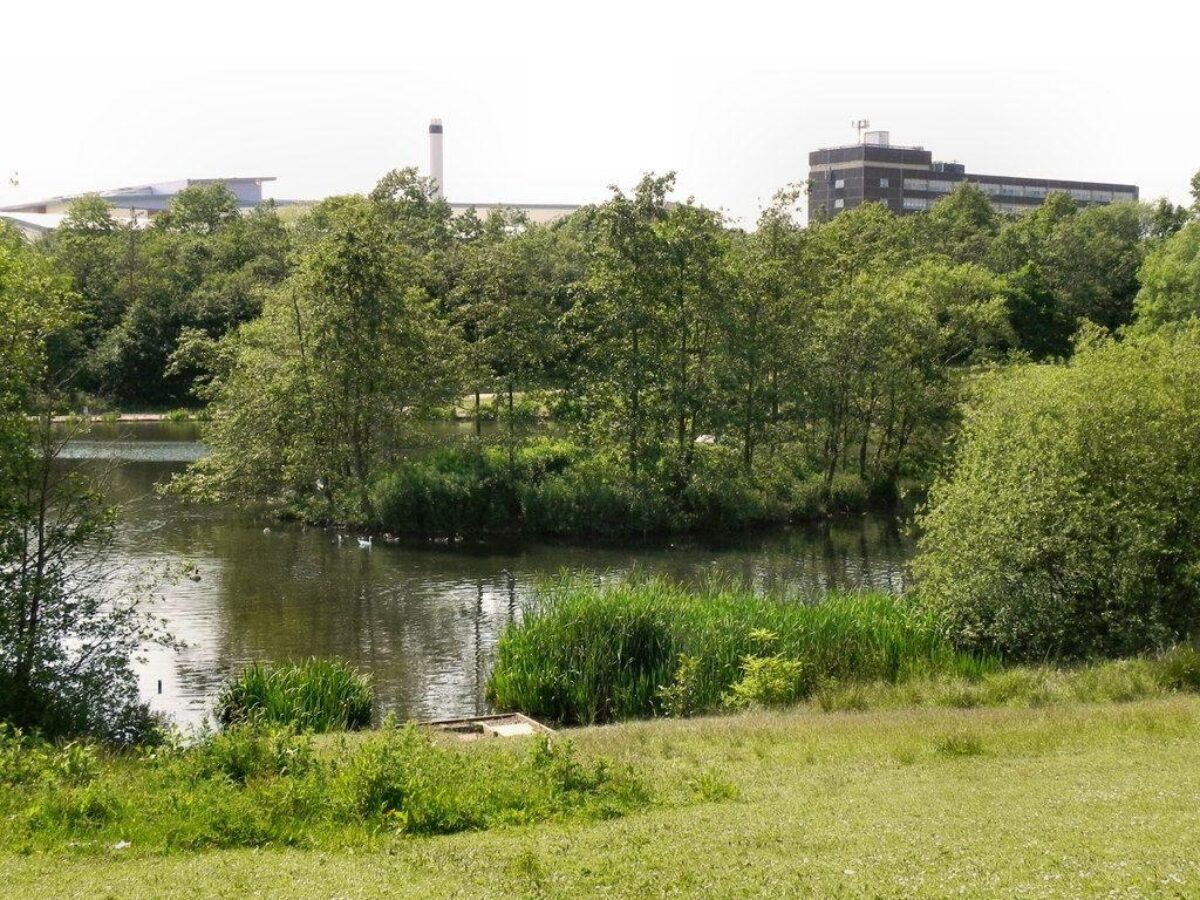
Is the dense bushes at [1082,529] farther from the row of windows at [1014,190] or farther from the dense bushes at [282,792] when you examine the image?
the row of windows at [1014,190]

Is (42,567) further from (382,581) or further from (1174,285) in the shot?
(1174,285)

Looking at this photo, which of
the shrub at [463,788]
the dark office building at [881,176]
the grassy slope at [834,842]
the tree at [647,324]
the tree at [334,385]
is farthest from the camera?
the dark office building at [881,176]

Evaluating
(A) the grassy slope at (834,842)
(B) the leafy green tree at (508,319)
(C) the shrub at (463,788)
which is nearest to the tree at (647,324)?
(B) the leafy green tree at (508,319)

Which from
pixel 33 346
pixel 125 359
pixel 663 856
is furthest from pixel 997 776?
pixel 125 359

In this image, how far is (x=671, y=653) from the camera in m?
22.8

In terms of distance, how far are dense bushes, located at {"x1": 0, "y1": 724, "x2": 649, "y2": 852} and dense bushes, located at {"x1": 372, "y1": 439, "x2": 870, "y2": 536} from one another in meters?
28.8

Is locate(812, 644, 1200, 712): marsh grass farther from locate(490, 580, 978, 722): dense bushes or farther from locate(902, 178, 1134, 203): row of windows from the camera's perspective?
locate(902, 178, 1134, 203): row of windows

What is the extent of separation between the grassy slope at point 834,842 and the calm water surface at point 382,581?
10.9 metres

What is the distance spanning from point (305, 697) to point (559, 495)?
2387 centimetres

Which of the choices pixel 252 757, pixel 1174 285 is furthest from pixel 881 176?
pixel 252 757

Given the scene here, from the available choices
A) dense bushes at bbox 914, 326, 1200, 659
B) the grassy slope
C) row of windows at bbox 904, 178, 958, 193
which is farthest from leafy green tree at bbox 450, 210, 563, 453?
row of windows at bbox 904, 178, 958, 193

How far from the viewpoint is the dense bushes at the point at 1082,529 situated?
2392 cm

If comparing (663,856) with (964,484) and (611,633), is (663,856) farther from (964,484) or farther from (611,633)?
(964,484)

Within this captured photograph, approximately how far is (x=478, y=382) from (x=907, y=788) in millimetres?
34304
